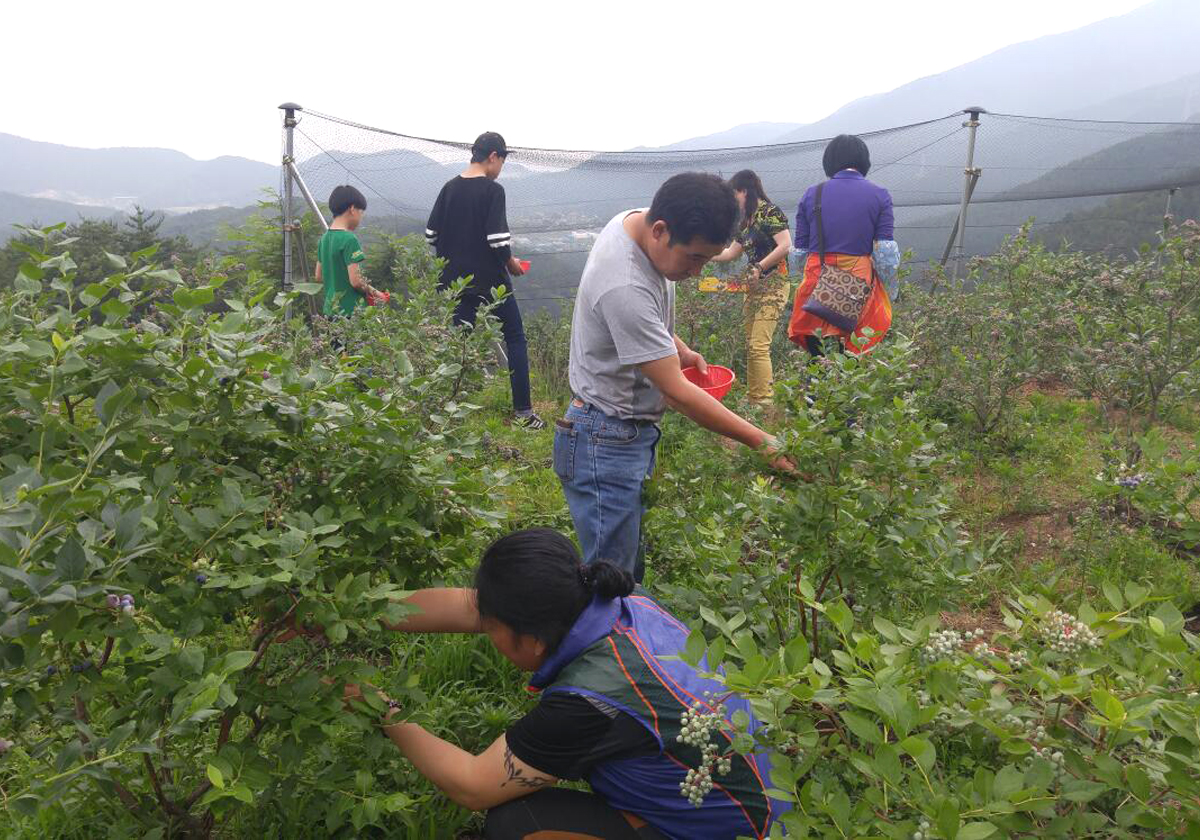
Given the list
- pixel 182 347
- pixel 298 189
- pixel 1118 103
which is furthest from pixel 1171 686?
pixel 1118 103

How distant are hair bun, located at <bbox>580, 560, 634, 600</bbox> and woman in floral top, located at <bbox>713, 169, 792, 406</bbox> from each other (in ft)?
11.4

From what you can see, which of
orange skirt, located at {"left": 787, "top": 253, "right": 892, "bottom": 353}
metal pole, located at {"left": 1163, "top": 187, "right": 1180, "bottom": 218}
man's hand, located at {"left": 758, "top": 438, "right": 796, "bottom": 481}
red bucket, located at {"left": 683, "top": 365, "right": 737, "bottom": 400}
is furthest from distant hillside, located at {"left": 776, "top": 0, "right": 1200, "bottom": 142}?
man's hand, located at {"left": 758, "top": 438, "right": 796, "bottom": 481}

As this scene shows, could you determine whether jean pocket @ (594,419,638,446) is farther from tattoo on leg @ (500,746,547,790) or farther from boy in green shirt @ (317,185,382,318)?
boy in green shirt @ (317,185,382,318)

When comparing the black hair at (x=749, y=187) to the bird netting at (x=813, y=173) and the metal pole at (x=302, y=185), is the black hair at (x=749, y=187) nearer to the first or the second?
the bird netting at (x=813, y=173)

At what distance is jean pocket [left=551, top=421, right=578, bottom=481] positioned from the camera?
2584 millimetres

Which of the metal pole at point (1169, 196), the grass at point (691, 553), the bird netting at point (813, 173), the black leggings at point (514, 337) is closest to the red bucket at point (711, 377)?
the grass at point (691, 553)

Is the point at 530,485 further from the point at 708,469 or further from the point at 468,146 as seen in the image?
the point at 468,146

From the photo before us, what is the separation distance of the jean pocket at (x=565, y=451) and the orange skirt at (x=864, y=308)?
6.67ft

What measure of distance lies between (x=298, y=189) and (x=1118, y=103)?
3092cm

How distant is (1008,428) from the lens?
516 cm

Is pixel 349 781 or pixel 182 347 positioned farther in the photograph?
pixel 349 781

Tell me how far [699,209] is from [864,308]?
2254 mm

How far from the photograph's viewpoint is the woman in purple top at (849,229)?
13.8ft

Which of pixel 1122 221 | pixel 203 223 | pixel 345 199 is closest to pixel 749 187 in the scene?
pixel 345 199
